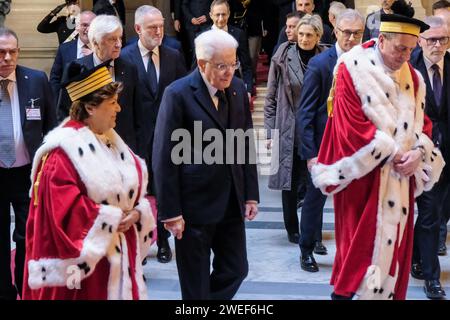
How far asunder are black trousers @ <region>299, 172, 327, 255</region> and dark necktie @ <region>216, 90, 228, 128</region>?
6.45 ft

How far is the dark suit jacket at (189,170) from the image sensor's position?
4.95 m

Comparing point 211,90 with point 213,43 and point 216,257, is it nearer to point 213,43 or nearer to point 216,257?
point 213,43

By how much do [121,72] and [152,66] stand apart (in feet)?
2.60

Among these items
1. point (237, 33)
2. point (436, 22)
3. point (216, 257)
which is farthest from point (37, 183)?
point (237, 33)

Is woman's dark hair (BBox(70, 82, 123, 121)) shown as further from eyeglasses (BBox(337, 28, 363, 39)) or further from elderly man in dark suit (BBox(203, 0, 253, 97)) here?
elderly man in dark suit (BBox(203, 0, 253, 97))

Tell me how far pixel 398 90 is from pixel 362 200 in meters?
0.68

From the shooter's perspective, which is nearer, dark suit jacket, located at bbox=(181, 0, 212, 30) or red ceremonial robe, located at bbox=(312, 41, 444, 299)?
red ceremonial robe, located at bbox=(312, 41, 444, 299)

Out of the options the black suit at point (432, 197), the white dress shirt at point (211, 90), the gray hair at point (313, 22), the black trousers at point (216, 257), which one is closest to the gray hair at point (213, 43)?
the white dress shirt at point (211, 90)

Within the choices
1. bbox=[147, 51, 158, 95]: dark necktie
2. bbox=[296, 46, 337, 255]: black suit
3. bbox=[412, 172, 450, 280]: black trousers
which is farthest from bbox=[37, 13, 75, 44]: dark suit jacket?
bbox=[412, 172, 450, 280]: black trousers

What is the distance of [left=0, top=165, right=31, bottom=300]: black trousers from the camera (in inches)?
232

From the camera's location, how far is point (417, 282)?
6.70 metres

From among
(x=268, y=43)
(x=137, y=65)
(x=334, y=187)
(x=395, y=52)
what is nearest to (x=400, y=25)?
(x=395, y=52)

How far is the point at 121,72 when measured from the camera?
6508 millimetres
